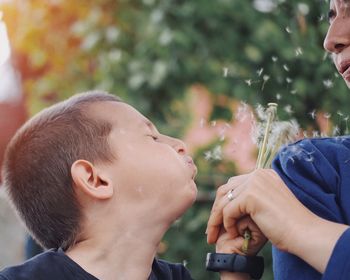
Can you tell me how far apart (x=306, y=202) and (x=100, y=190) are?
1.72 ft

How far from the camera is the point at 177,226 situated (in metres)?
4.09

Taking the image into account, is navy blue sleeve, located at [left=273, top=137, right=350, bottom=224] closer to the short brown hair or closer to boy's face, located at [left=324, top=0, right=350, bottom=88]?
boy's face, located at [left=324, top=0, right=350, bottom=88]

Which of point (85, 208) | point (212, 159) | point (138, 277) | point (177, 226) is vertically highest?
point (85, 208)

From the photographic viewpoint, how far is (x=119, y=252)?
1.96 meters

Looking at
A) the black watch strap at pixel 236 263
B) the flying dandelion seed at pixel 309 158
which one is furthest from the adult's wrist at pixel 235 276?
the flying dandelion seed at pixel 309 158

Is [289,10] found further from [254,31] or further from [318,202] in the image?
[318,202]

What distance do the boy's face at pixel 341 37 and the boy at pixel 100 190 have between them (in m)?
0.47

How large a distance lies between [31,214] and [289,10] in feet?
8.08

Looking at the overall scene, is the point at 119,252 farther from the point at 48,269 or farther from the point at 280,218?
the point at 280,218

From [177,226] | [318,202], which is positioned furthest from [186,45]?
[318,202]

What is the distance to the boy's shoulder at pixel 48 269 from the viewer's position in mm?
1824

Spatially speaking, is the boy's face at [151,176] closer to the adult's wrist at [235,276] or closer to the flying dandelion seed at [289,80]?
the adult's wrist at [235,276]

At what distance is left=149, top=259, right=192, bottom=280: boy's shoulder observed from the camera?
2104mm

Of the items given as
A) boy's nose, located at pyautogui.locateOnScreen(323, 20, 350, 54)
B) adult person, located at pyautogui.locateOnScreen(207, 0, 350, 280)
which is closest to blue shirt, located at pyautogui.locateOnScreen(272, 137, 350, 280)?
adult person, located at pyautogui.locateOnScreen(207, 0, 350, 280)
